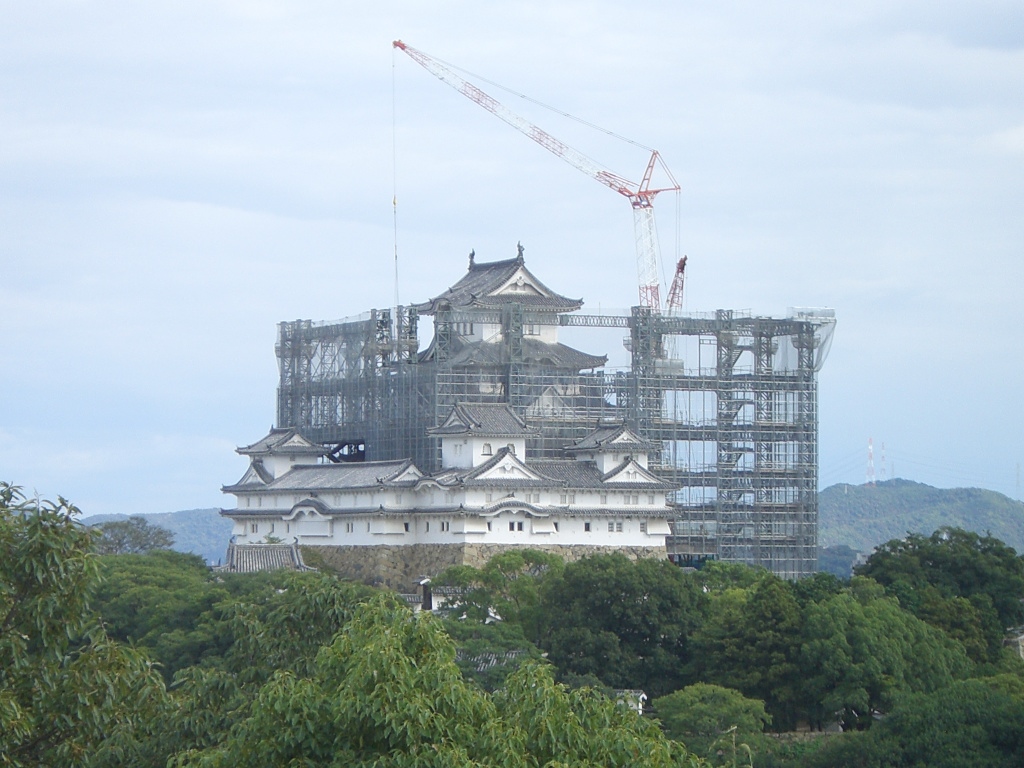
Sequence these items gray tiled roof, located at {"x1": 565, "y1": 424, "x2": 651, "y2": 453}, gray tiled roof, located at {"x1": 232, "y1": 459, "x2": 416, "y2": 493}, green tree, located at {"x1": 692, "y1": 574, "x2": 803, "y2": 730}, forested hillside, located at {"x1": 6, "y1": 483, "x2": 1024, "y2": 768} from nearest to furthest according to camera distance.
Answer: forested hillside, located at {"x1": 6, "y1": 483, "x2": 1024, "y2": 768} → green tree, located at {"x1": 692, "y1": 574, "x2": 803, "y2": 730} → gray tiled roof, located at {"x1": 232, "y1": 459, "x2": 416, "y2": 493} → gray tiled roof, located at {"x1": 565, "y1": 424, "x2": 651, "y2": 453}

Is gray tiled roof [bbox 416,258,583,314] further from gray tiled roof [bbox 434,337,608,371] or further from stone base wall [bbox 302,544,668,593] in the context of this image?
stone base wall [bbox 302,544,668,593]

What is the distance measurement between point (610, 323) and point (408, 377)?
336 inches

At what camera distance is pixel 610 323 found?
7238 cm

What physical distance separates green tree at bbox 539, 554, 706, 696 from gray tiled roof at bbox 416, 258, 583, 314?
20265 millimetres

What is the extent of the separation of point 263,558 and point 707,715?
2509 centimetres

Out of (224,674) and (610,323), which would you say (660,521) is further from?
(224,674)

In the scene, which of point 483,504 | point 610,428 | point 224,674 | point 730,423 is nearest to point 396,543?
point 483,504

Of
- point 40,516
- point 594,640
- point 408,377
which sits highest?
point 408,377

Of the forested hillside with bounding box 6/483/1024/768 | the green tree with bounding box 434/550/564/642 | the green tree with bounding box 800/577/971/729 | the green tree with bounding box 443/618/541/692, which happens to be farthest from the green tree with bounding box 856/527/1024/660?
the green tree with bounding box 443/618/541/692

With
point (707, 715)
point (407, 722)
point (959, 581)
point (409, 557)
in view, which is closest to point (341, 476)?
point (409, 557)

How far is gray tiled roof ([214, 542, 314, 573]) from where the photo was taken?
64312 mm

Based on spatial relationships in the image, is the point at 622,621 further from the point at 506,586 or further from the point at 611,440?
the point at 611,440

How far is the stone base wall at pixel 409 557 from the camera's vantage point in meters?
63.9

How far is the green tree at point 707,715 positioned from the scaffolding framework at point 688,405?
2509 centimetres
